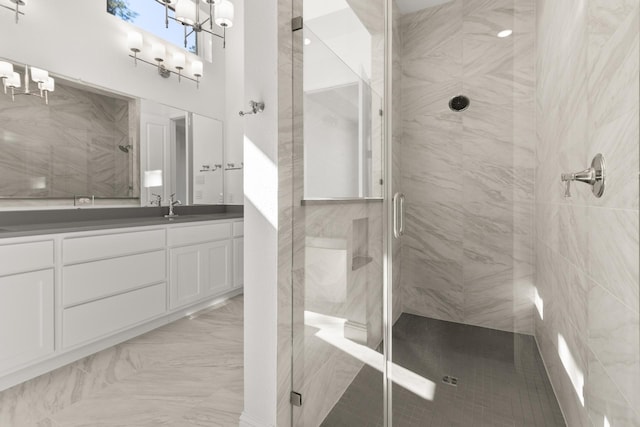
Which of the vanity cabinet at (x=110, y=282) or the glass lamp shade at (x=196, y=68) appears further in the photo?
the glass lamp shade at (x=196, y=68)

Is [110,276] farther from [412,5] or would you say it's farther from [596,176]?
[596,176]

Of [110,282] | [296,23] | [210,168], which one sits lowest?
[110,282]

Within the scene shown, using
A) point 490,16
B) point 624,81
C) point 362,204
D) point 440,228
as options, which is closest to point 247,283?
point 362,204

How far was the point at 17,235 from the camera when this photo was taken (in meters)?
1.60

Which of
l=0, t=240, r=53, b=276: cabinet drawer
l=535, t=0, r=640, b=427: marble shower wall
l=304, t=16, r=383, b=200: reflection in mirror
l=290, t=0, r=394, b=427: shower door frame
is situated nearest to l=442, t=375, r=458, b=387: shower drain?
l=290, t=0, r=394, b=427: shower door frame

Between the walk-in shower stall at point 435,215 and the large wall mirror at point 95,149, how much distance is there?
2.14 meters

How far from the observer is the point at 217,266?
9.54ft

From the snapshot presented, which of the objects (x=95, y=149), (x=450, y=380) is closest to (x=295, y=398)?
(x=450, y=380)

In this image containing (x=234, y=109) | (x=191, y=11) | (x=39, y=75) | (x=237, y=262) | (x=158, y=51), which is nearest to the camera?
(x=39, y=75)

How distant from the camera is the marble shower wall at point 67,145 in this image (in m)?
2.11

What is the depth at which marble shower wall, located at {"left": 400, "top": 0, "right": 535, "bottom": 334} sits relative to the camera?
1.21 meters

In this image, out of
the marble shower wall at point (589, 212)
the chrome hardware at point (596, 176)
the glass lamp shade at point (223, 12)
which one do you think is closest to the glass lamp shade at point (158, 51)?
the glass lamp shade at point (223, 12)

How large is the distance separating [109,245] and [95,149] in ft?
3.39

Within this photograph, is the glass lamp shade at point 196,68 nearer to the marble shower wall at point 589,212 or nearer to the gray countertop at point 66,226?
the gray countertop at point 66,226
